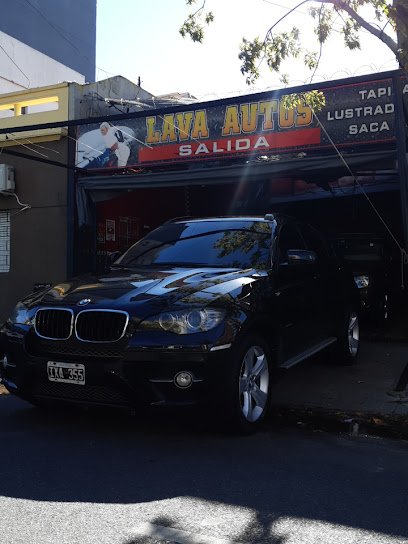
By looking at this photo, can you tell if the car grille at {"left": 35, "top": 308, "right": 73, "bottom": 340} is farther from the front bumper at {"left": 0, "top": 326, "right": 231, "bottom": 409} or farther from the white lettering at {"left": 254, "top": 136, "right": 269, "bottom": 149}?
the white lettering at {"left": 254, "top": 136, "right": 269, "bottom": 149}

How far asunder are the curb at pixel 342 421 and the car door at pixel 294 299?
522 millimetres

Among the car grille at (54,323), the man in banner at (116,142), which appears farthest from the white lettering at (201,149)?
the car grille at (54,323)

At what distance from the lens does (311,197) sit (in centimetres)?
1279

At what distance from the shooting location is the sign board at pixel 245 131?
363 inches

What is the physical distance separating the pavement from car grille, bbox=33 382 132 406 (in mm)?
1606

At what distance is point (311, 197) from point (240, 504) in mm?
10189

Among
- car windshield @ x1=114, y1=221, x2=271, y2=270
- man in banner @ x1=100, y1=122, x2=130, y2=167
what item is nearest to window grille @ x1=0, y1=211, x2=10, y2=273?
man in banner @ x1=100, y1=122, x2=130, y2=167

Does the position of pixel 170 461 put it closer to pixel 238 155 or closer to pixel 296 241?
pixel 296 241

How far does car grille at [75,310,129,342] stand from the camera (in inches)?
168

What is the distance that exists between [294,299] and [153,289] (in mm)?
1570

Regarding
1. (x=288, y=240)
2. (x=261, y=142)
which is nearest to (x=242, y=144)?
(x=261, y=142)

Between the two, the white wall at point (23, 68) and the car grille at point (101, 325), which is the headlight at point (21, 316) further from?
the white wall at point (23, 68)

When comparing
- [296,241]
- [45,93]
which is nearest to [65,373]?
[296,241]

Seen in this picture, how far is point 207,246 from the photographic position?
223 inches
